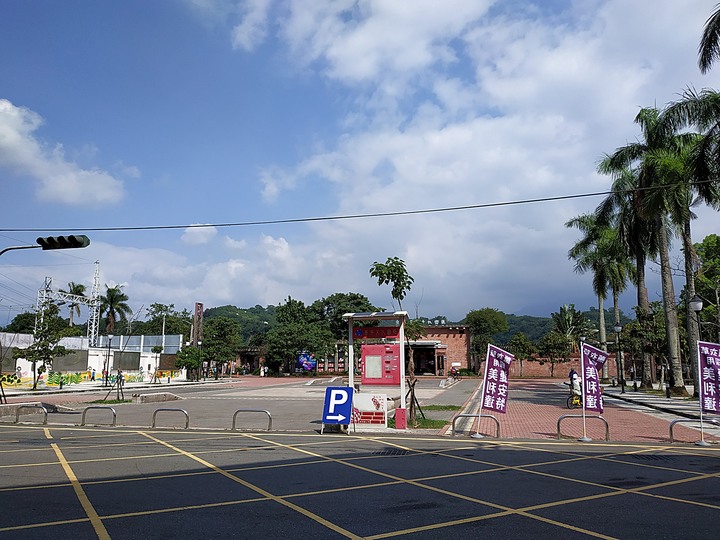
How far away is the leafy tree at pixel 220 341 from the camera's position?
→ 57.1m

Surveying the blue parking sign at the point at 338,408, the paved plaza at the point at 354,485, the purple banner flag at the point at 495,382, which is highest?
the purple banner flag at the point at 495,382

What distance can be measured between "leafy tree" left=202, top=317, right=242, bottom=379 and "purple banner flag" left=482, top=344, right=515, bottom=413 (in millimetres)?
45936

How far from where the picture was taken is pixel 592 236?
43781 millimetres

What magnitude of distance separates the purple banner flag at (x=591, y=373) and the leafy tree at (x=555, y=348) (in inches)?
1740

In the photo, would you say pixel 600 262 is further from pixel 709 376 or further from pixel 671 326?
pixel 709 376

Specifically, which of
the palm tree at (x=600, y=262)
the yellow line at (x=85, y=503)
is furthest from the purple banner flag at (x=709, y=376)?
the palm tree at (x=600, y=262)

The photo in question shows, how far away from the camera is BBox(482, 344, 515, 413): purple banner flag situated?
49.9ft

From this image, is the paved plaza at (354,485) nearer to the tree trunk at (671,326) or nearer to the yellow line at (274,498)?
the yellow line at (274,498)

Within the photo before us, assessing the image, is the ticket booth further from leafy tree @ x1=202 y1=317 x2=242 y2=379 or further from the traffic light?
leafy tree @ x1=202 y1=317 x2=242 y2=379

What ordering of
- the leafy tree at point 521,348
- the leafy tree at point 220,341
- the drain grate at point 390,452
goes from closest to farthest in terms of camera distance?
the drain grate at point 390,452 → the leafy tree at point 220,341 → the leafy tree at point 521,348

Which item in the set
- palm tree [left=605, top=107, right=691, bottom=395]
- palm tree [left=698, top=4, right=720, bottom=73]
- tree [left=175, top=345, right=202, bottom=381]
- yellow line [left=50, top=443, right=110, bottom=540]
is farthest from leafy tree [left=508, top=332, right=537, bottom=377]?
yellow line [left=50, top=443, right=110, bottom=540]

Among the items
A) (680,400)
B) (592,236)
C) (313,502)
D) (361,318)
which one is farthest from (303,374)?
(313,502)

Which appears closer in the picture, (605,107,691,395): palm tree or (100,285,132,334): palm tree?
(605,107,691,395): palm tree

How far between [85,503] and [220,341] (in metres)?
52.4
